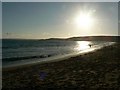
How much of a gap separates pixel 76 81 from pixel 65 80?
73cm

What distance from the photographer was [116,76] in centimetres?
1446

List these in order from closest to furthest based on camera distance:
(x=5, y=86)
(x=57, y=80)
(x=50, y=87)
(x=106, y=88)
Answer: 1. (x=106, y=88)
2. (x=50, y=87)
3. (x=5, y=86)
4. (x=57, y=80)

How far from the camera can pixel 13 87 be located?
12.8 metres

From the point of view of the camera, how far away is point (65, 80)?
45.8ft

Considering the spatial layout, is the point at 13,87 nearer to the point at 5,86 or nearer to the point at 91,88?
the point at 5,86

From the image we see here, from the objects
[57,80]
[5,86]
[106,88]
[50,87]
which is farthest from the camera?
[57,80]

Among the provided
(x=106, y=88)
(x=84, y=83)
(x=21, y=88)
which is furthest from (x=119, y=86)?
(x=21, y=88)

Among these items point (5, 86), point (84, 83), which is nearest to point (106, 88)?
point (84, 83)

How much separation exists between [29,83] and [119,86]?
5070mm

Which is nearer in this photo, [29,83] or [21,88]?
[21,88]

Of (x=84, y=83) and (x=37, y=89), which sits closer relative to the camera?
(x=37, y=89)

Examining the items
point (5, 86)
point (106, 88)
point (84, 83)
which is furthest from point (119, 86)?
point (5, 86)

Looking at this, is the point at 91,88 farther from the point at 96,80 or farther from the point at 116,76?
the point at 116,76

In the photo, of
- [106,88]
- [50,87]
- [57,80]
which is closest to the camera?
[106,88]
